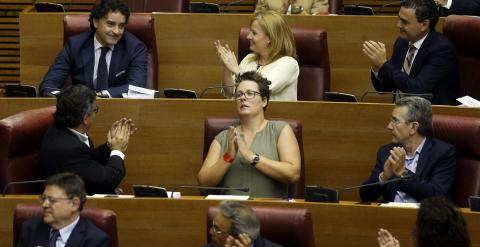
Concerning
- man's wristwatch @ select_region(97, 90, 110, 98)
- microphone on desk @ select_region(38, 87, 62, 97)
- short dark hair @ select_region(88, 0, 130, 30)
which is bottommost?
microphone on desk @ select_region(38, 87, 62, 97)

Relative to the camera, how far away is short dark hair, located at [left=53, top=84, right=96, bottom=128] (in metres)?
3.10

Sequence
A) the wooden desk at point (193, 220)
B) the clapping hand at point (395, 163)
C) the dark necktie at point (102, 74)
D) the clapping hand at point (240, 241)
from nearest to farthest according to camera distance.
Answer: the clapping hand at point (240, 241), the wooden desk at point (193, 220), the clapping hand at point (395, 163), the dark necktie at point (102, 74)

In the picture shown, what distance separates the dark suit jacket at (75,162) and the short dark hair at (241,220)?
0.61 metres

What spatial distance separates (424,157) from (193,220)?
0.61 metres

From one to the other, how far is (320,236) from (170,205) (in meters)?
0.37

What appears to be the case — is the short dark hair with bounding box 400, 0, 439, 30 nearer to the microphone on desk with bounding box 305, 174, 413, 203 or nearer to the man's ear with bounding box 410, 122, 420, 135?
the man's ear with bounding box 410, 122, 420, 135

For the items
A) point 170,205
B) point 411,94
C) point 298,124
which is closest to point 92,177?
point 170,205

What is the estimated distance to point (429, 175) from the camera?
3.03 meters

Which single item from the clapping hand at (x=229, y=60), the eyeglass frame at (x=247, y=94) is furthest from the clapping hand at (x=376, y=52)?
the eyeglass frame at (x=247, y=94)

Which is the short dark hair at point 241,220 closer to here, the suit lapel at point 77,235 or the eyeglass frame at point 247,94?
the suit lapel at point 77,235

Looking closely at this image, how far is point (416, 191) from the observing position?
2947mm

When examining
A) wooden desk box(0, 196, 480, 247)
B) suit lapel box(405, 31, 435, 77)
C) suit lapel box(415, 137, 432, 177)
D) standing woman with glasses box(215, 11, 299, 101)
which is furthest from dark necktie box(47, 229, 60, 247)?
suit lapel box(405, 31, 435, 77)

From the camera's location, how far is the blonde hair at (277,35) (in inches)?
140

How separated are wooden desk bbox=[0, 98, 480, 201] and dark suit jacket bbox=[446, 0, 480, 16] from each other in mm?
852
